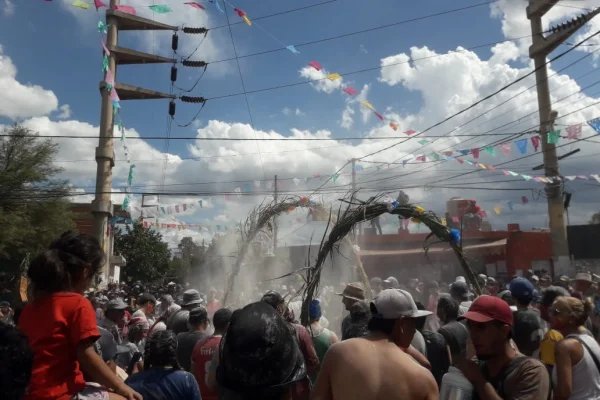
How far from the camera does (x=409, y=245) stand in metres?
24.4

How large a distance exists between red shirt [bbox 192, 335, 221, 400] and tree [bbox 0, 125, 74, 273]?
20.3m

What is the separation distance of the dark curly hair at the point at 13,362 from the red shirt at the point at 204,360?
2.61m

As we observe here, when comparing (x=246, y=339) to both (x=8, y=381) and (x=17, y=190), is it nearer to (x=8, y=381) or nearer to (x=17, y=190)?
(x=8, y=381)

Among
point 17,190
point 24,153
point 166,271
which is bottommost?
point 166,271

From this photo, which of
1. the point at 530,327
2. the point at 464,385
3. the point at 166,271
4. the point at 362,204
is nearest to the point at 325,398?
the point at 464,385

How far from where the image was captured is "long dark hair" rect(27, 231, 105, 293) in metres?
2.61

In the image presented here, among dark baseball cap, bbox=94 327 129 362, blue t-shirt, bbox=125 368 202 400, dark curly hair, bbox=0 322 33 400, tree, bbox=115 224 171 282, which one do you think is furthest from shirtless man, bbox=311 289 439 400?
tree, bbox=115 224 171 282

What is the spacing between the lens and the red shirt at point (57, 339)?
2.40 m

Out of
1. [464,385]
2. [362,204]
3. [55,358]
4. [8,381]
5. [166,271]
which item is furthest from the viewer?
[166,271]

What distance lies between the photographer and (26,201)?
79.0ft

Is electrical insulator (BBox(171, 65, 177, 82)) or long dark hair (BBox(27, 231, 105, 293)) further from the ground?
electrical insulator (BBox(171, 65, 177, 82))

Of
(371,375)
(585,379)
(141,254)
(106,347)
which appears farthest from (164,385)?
(141,254)

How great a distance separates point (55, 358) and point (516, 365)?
2.47 metres

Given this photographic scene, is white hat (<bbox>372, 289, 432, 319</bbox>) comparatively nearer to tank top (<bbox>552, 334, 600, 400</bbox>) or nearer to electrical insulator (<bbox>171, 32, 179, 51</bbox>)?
tank top (<bbox>552, 334, 600, 400</bbox>)
